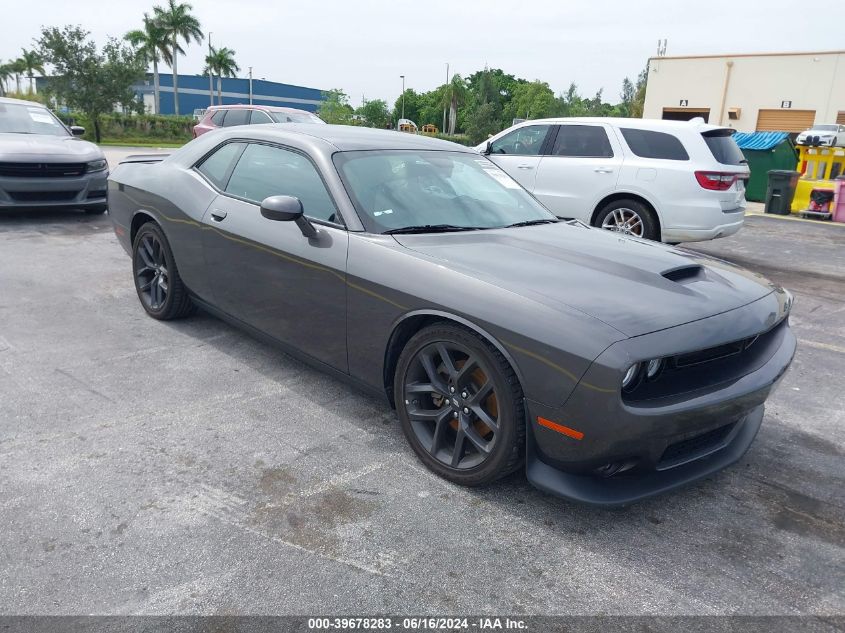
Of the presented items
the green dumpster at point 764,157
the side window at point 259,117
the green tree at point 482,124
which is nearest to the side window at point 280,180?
the side window at point 259,117

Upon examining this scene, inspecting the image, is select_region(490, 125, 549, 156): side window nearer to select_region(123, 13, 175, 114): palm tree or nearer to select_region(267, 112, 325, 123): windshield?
select_region(267, 112, 325, 123): windshield

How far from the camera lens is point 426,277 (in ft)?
9.26

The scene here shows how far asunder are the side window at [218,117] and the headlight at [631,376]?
534 inches

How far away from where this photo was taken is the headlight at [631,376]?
7.53 ft

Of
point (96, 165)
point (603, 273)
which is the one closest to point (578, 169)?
point (603, 273)

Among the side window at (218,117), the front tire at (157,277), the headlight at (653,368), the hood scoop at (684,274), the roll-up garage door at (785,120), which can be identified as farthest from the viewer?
the roll-up garage door at (785,120)

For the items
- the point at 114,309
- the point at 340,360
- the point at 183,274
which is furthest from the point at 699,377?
the point at 114,309

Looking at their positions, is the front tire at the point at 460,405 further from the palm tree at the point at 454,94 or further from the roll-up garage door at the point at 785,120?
the palm tree at the point at 454,94

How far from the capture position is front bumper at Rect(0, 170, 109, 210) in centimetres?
825

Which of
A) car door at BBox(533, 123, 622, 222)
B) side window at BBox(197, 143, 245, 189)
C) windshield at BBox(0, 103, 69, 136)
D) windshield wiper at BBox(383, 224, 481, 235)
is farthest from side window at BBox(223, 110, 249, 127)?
windshield wiper at BBox(383, 224, 481, 235)

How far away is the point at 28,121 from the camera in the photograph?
31.1 ft

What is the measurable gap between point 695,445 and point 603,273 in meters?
0.80

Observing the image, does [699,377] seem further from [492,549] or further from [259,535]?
[259,535]

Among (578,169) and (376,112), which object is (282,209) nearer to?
(578,169)
